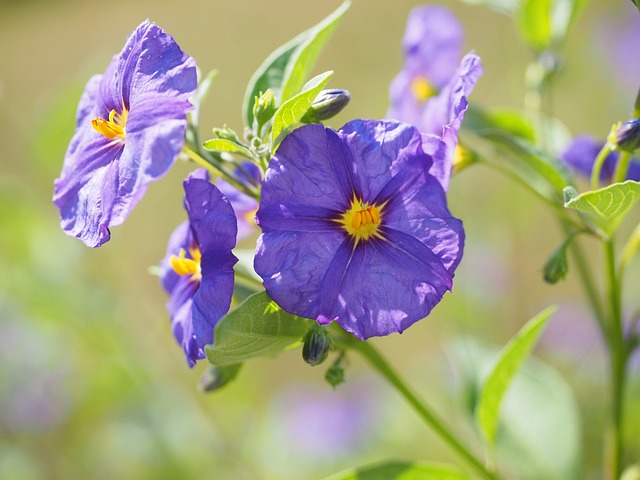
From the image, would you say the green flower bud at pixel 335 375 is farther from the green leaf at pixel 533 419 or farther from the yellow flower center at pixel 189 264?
the green leaf at pixel 533 419

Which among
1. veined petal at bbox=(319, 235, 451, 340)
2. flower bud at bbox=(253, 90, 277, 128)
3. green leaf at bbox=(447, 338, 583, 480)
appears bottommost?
green leaf at bbox=(447, 338, 583, 480)

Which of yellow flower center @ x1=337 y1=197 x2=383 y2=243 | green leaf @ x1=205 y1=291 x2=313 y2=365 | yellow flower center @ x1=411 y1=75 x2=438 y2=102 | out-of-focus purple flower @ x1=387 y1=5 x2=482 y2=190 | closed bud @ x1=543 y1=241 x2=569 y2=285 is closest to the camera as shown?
green leaf @ x1=205 y1=291 x2=313 y2=365

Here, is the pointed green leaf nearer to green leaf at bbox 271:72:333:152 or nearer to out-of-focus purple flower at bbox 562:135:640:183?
green leaf at bbox 271:72:333:152

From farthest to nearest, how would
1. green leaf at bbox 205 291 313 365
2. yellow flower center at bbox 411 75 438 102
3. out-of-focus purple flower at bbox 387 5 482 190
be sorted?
yellow flower center at bbox 411 75 438 102, out-of-focus purple flower at bbox 387 5 482 190, green leaf at bbox 205 291 313 365

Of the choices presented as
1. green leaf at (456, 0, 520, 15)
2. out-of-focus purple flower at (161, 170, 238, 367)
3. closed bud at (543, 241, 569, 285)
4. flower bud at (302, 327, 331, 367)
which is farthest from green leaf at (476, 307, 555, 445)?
green leaf at (456, 0, 520, 15)

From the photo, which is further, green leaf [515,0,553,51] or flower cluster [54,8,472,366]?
green leaf [515,0,553,51]

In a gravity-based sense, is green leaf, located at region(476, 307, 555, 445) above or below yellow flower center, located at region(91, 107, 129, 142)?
below
